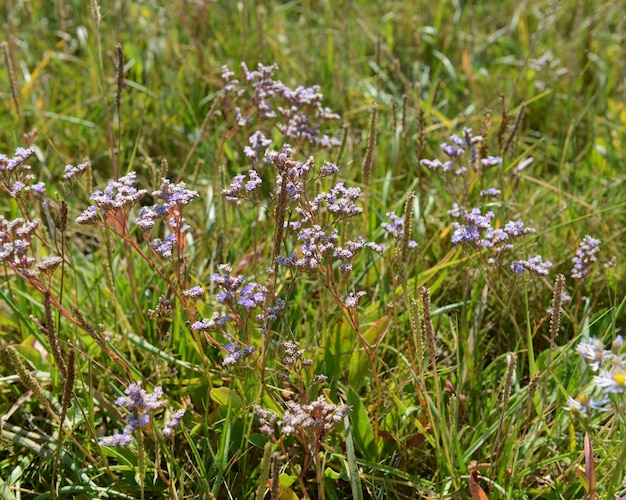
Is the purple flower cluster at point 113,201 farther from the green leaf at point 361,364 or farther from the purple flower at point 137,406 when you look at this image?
the green leaf at point 361,364

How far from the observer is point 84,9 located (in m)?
5.25

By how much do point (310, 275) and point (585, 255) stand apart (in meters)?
1.17

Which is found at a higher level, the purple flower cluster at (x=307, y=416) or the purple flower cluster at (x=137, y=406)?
the purple flower cluster at (x=137, y=406)

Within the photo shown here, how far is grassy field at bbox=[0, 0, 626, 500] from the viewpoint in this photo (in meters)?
2.17

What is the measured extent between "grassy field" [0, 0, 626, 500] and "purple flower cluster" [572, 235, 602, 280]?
1 cm

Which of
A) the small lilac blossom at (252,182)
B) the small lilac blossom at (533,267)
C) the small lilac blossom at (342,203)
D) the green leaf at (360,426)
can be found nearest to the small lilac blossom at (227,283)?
the small lilac blossom at (252,182)

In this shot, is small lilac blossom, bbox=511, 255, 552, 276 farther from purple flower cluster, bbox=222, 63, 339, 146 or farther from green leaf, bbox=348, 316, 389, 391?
purple flower cluster, bbox=222, 63, 339, 146

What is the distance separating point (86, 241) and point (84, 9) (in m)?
2.46

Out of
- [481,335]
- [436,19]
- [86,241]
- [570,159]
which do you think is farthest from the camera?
[436,19]

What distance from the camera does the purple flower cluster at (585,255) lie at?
2775mm

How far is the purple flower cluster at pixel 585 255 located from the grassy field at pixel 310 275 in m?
0.01

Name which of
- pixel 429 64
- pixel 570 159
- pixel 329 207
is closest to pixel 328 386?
pixel 329 207

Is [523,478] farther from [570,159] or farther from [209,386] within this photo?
[570,159]

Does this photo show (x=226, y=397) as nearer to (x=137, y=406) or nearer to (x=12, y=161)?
(x=137, y=406)
